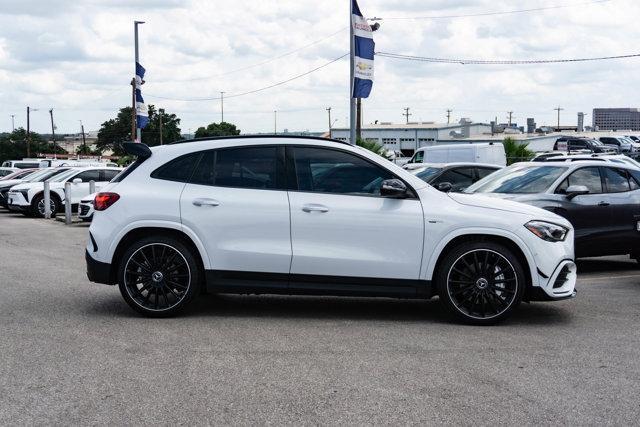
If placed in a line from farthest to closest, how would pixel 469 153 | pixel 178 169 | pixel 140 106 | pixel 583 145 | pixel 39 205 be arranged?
pixel 583 145 → pixel 140 106 → pixel 469 153 → pixel 39 205 → pixel 178 169

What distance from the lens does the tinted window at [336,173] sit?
770cm

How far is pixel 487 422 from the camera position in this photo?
4.82 metres

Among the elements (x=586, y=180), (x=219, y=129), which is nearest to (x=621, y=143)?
(x=586, y=180)

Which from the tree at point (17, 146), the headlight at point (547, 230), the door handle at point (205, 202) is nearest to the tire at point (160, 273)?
the door handle at point (205, 202)

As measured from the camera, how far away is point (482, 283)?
7535 mm

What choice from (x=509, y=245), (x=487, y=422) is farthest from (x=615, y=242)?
(x=487, y=422)

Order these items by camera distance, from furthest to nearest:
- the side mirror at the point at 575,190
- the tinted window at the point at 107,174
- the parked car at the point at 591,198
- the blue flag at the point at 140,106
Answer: the blue flag at the point at 140,106 → the tinted window at the point at 107,174 → the parked car at the point at 591,198 → the side mirror at the point at 575,190

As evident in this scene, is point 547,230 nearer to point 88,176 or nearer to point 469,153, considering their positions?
point 88,176

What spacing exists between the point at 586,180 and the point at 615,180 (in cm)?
45

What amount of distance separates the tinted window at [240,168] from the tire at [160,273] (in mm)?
673

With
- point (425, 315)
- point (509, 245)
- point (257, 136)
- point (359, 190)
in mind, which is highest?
point (257, 136)

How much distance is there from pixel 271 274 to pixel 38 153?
122 metres

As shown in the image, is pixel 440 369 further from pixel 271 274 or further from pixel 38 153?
pixel 38 153

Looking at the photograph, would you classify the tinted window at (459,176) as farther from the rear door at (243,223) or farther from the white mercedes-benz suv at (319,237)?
the rear door at (243,223)
